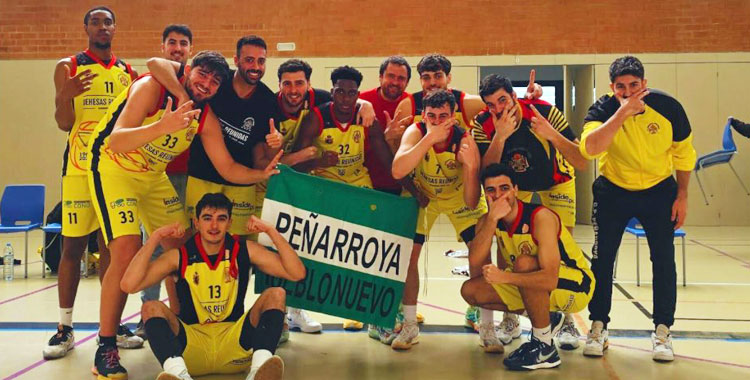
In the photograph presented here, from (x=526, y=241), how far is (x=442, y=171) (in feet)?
2.50

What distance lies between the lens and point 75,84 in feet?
14.9

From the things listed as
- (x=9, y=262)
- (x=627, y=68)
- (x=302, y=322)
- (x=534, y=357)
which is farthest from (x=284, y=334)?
(x=9, y=262)

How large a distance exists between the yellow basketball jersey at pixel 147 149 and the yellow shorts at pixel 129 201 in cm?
5

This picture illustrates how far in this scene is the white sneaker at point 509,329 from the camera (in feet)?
15.4

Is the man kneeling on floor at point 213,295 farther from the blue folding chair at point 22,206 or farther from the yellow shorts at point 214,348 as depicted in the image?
the blue folding chair at point 22,206

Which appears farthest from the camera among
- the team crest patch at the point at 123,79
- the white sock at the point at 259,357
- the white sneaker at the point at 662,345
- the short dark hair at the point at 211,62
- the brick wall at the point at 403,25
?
the brick wall at the point at 403,25

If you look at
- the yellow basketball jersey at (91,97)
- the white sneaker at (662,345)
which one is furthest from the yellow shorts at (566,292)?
the yellow basketball jersey at (91,97)

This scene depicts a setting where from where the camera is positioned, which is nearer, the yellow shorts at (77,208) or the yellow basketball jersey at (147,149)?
the yellow basketball jersey at (147,149)

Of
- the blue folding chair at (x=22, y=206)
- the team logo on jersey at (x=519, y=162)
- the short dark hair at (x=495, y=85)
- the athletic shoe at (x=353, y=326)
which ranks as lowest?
the athletic shoe at (x=353, y=326)

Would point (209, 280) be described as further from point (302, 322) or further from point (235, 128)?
point (302, 322)

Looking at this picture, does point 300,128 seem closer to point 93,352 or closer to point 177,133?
point 177,133

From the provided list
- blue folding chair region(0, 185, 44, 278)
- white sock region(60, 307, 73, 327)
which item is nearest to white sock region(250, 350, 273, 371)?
white sock region(60, 307, 73, 327)

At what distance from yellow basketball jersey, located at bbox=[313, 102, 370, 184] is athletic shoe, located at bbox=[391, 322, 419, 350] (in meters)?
1.20

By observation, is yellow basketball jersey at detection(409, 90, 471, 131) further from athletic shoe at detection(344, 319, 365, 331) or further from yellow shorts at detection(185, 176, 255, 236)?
athletic shoe at detection(344, 319, 365, 331)
